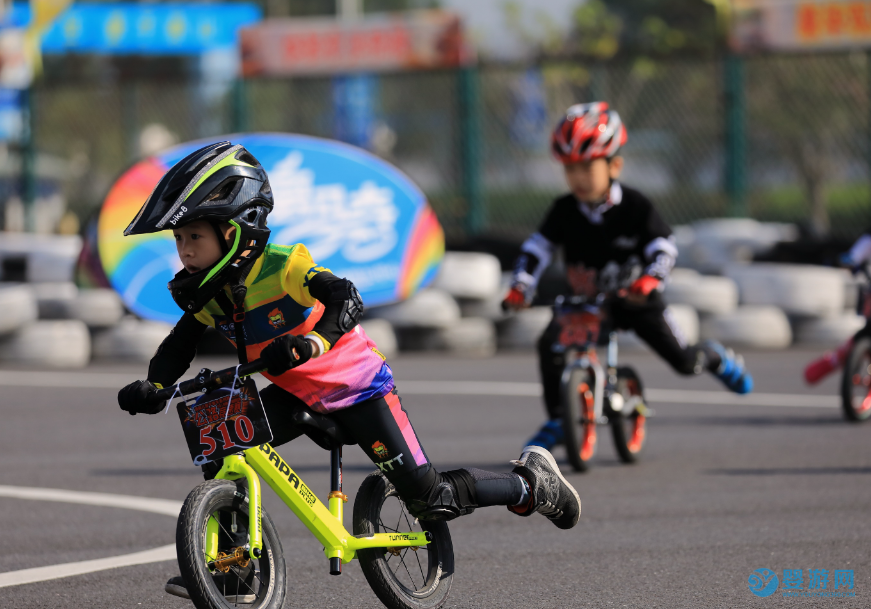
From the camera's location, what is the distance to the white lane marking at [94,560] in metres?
5.37

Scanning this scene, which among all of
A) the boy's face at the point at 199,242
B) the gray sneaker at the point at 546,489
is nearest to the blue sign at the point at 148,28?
the gray sneaker at the point at 546,489

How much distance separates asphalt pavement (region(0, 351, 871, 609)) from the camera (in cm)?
511

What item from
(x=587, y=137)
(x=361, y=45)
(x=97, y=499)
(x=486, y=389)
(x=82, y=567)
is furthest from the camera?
(x=361, y=45)

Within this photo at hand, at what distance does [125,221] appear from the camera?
14.1m

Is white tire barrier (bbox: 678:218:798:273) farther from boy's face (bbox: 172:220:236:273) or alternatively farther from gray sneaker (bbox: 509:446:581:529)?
boy's face (bbox: 172:220:236:273)

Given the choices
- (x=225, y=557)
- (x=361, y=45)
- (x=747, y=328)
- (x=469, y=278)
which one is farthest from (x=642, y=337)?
(x=361, y=45)

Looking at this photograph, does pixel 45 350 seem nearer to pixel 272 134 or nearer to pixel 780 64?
pixel 272 134

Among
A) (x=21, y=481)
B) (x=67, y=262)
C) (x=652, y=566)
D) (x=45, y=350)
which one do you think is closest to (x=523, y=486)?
(x=652, y=566)

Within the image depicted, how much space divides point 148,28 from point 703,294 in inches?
1269

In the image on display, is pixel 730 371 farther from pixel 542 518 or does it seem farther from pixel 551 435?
pixel 542 518

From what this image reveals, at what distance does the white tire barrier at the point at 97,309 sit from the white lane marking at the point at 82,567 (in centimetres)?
785

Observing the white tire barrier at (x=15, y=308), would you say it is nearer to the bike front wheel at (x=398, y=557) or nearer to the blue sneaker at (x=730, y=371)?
the blue sneaker at (x=730, y=371)

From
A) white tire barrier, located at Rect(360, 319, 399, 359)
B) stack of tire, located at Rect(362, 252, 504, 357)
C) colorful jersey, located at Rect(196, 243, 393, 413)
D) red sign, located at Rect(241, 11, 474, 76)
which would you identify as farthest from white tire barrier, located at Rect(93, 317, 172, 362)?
red sign, located at Rect(241, 11, 474, 76)

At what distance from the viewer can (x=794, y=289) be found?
1445cm
